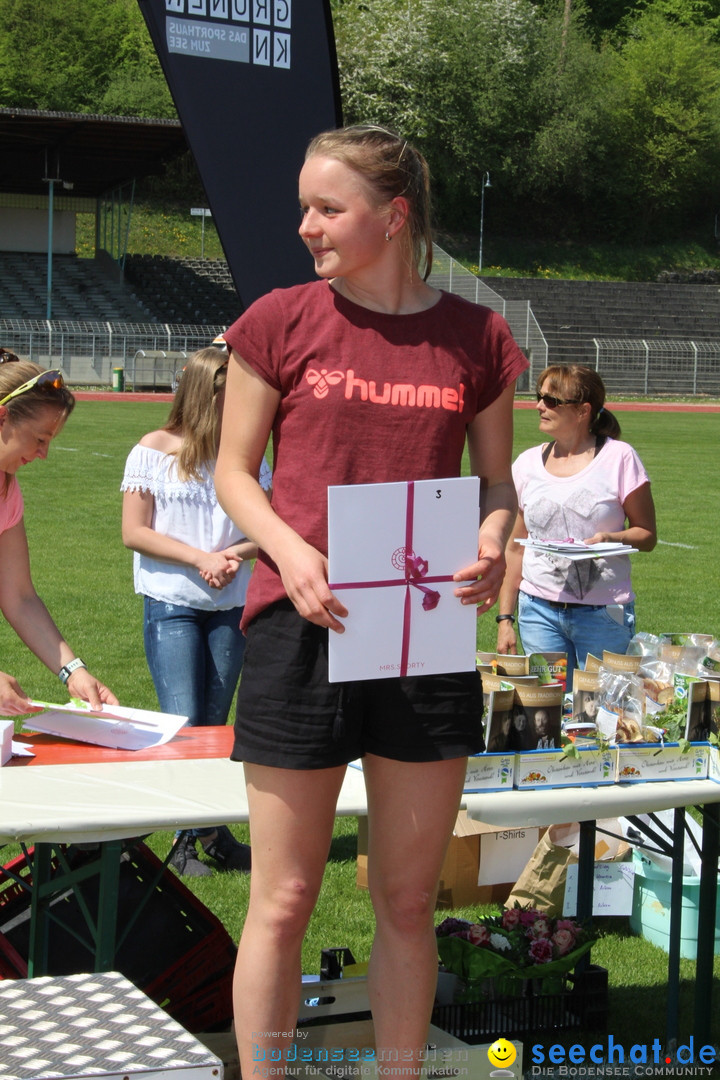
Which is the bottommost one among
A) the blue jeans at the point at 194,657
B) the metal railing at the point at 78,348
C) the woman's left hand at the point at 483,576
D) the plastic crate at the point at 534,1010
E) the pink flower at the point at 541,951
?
the plastic crate at the point at 534,1010

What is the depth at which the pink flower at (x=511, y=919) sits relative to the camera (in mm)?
3402

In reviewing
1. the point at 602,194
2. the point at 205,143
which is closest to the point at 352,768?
the point at 205,143

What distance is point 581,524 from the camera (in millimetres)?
4625

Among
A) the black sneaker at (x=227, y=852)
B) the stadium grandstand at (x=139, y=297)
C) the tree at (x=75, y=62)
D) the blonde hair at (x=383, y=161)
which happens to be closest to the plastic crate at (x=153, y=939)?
the black sneaker at (x=227, y=852)

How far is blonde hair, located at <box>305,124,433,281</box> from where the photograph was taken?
2.16 metres

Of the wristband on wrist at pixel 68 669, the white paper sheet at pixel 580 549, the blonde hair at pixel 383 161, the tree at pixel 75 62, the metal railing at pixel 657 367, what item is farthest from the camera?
the tree at pixel 75 62

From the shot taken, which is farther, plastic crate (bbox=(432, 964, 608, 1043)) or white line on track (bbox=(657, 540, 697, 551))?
white line on track (bbox=(657, 540, 697, 551))

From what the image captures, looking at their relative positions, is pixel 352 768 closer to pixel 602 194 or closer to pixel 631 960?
pixel 631 960

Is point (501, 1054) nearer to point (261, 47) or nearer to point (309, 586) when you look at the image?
point (309, 586)

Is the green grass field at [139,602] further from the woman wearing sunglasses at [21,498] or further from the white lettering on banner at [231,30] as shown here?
the white lettering on banner at [231,30]

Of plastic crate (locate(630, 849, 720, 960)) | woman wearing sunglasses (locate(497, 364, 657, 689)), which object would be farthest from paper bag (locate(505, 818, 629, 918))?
woman wearing sunglasses (locate(497, 364, 657, 689))

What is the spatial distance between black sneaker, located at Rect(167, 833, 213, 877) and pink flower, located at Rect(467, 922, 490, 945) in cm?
142

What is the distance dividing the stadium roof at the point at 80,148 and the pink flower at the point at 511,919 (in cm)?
3096

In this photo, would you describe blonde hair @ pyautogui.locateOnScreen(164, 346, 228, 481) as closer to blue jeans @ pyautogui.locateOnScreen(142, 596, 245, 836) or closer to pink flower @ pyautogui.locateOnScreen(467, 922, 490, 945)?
blue jeans @ pyautogui.locateOnScreen(142, 596, 245, 836)
